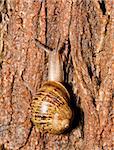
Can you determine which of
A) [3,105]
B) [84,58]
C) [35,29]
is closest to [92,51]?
[84,58]

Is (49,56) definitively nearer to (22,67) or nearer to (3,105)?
(22,67)

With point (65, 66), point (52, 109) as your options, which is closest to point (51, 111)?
point (52, 109)

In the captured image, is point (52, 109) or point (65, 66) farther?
point (65, 66)

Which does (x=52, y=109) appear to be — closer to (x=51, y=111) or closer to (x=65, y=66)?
(x=51, y=111)
